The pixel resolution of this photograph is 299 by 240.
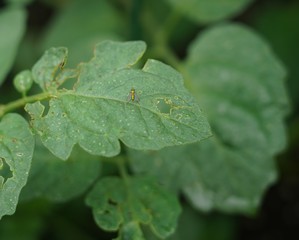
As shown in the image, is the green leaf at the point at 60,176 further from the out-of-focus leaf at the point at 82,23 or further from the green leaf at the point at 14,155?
the out-of-focus leaf at the point at 82,23

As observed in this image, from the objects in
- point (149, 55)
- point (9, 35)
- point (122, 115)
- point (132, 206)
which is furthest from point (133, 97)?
point (149, 55)

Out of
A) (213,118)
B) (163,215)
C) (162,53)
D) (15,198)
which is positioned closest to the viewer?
(15,198)

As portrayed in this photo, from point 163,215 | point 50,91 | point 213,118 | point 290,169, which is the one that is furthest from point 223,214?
point 50,91

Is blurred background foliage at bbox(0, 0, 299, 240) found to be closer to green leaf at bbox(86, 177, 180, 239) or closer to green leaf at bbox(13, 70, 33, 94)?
green leaf at bbox(86, 177, 180, 239)

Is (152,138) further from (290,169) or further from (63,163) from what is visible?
(290,169)

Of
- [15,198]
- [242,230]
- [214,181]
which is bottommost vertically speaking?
[242,230]

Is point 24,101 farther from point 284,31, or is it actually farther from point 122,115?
point 284,31
